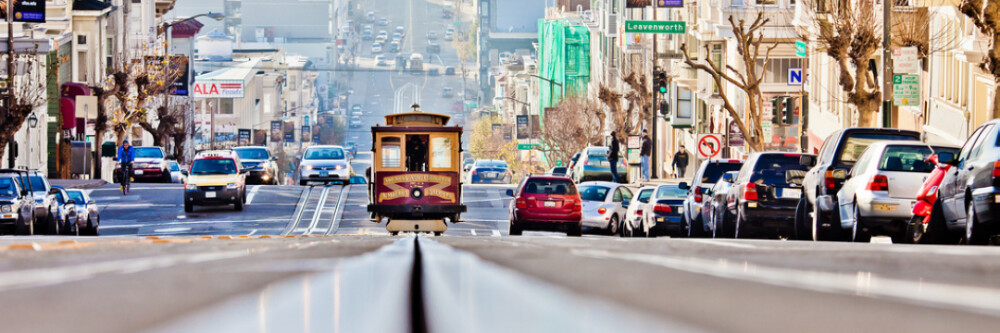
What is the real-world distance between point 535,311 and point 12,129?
144 ft

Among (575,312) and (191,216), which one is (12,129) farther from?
(575,312)

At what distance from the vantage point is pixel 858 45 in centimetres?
3095

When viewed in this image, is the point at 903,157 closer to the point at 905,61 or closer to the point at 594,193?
the point at 905,61

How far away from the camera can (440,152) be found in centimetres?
3120

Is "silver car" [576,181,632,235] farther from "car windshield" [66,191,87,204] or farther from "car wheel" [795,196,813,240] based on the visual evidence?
"car wheel" [795,196,813,240]

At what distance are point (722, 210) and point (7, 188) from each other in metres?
13.3

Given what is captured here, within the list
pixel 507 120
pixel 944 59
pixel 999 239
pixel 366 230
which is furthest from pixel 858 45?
pixel 507 120

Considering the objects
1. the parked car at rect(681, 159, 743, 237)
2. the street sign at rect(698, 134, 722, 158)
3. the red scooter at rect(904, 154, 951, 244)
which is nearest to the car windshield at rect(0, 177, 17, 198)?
the parked car at rect(681, 159, 743, 237)

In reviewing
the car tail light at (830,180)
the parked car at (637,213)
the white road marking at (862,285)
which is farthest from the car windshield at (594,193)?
the white road marking at (862,285)

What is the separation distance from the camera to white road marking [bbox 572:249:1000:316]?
2043 millimetres

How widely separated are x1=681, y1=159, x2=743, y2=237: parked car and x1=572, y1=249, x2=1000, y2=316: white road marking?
844 inches

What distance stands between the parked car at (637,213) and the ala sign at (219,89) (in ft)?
288

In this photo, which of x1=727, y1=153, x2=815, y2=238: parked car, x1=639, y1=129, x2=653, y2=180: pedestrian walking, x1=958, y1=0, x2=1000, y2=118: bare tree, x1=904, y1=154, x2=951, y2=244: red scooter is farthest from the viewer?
x1=639, y1=129, x2=653, y2=180: pedestrian walking

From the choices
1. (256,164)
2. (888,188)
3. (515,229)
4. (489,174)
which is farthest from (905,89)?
(489,174)
